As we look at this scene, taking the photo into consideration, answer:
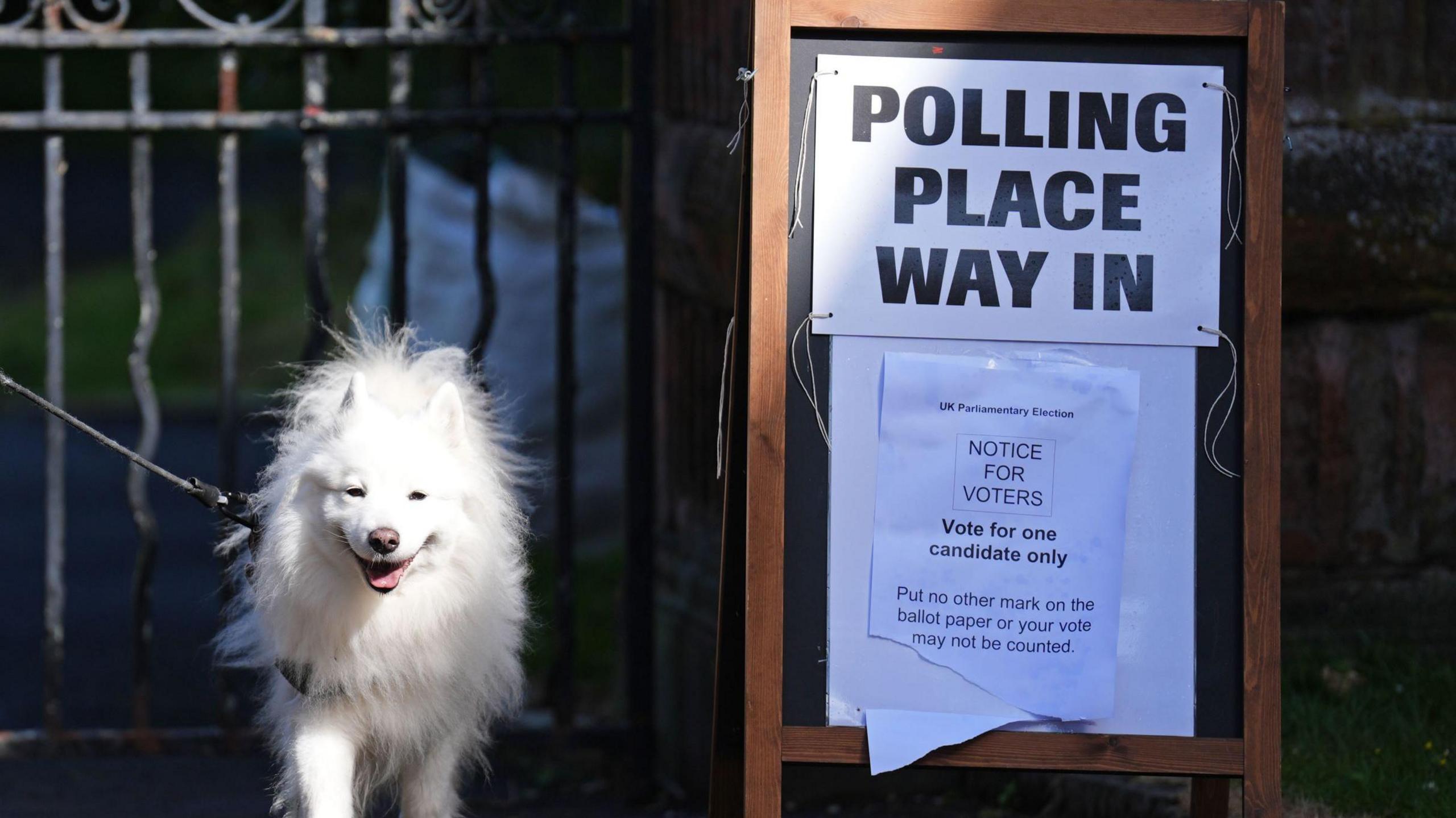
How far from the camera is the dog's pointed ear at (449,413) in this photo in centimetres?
328

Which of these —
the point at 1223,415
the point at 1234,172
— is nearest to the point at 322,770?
the point at 1223,415

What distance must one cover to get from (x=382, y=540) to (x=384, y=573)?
0.12 m

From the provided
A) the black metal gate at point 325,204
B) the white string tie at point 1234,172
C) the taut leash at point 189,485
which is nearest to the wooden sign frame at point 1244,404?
the white string tie at point 1234,172

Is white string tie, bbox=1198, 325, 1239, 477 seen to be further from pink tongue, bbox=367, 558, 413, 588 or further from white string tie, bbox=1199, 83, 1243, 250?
pink tongue, bbox=367, 558, 413, 588

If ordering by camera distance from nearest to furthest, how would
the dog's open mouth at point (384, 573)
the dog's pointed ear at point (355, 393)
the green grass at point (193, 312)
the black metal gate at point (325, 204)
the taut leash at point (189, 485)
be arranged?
the dog's open mouth at point (384, 573), the dog's pointed ear at point (355, 393), the taut leash at point (189, 485), the black metal gate at point (325, 204), the green grass at point (193, 312)

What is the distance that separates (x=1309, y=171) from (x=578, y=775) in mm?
3153

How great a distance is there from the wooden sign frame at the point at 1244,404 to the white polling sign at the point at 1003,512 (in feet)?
0.65

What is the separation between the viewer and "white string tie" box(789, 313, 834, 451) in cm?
302

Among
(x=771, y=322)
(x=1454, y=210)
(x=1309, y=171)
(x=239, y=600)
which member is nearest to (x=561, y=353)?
(x=239, y=600)

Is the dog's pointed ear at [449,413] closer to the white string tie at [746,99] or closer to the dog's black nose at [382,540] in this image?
the dog's black nose at [382,540]

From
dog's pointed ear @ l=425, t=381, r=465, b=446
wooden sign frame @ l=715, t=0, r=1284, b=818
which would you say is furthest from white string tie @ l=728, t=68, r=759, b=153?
dog's pointed ear @ l=425, t=381, r=465, b=446

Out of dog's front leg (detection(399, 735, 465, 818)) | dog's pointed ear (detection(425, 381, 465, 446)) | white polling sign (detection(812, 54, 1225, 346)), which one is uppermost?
white polling sign (detection(812, 54, 1225, 346))

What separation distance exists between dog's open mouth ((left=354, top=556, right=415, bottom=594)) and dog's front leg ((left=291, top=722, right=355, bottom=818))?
0.44 m

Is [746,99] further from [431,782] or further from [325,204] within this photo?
[325,204]
